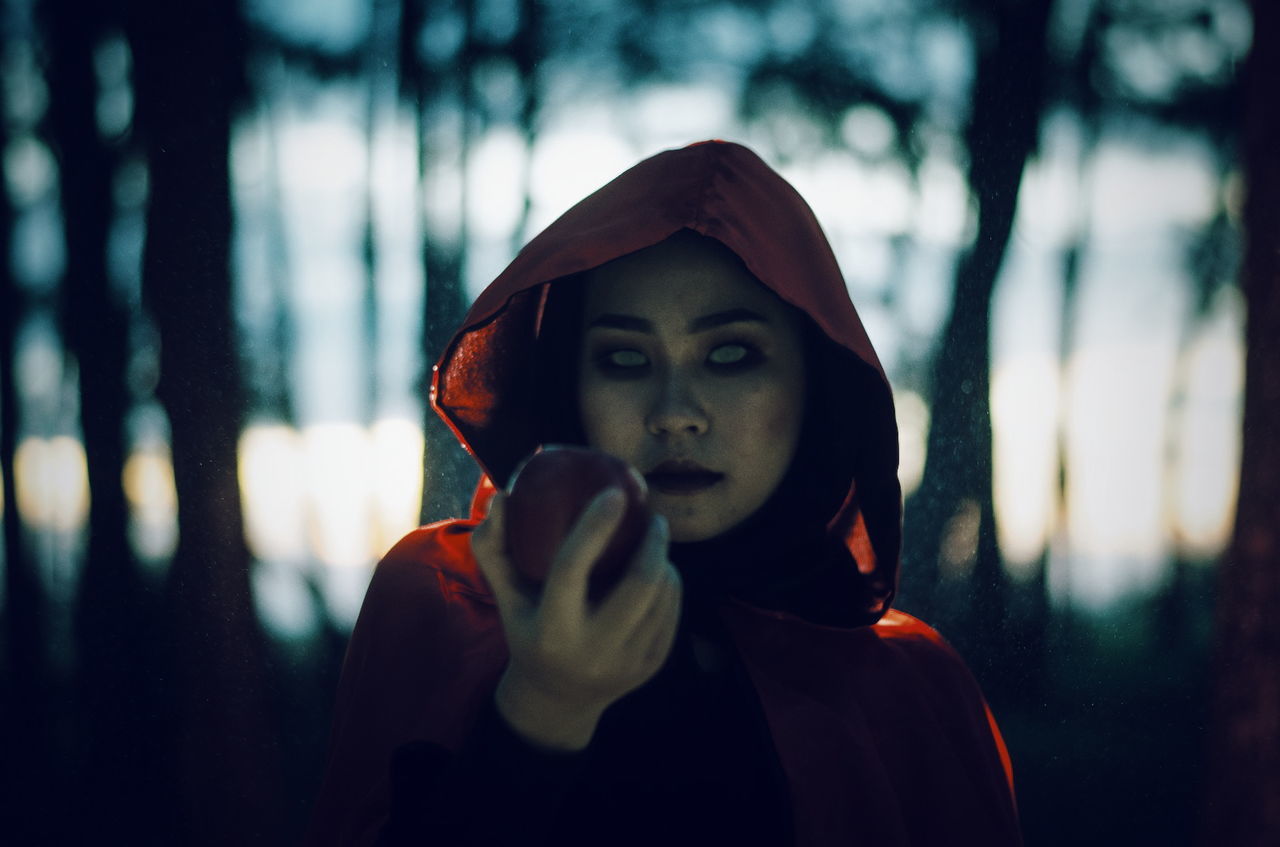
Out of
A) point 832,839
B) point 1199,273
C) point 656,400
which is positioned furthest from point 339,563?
point 1199,273

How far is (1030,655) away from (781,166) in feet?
3.00

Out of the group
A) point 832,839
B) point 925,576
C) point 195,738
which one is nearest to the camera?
point 832,839

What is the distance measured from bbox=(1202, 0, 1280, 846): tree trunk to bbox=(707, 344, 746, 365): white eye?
3.27 feet

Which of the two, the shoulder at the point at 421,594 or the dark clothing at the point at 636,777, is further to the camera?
the shoulder at the point at 421,594

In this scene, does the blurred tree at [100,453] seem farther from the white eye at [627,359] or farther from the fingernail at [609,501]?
the fingernail at [609,501]

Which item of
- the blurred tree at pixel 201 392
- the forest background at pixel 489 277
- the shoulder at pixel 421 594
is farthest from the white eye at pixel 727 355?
the blurred tree at pixel 201 392

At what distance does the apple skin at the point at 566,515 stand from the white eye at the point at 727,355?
25 cm

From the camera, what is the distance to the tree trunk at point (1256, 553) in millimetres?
1267

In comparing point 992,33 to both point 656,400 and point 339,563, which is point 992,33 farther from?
point 339,563

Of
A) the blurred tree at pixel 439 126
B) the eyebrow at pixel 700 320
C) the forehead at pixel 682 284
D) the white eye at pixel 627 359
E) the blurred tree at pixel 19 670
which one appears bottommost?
the blurred tree at pixel 19 670

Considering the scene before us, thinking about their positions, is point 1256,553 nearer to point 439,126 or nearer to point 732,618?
point 732,618

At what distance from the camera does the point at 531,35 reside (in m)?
1.30

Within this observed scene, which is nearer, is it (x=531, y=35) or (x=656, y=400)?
(x=656, y=400)

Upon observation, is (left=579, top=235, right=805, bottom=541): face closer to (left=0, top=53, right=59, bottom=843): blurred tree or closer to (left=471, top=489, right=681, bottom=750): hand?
(left=471, top=489, right=681, bottom=750): hand
